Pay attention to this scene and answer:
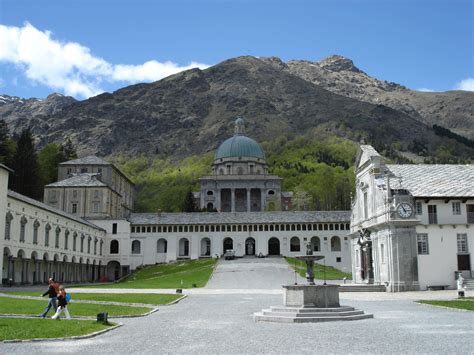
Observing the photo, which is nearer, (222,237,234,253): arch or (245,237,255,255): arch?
(245,237,255,255): arch

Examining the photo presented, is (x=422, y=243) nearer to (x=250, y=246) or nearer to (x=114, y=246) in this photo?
(x=250, y=246)

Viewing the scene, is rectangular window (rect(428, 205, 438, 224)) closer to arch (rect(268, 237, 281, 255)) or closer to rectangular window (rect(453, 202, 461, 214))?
rectangular window (rect(453, 202, 461, 214))

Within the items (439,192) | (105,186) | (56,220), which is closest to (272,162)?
(105,186)

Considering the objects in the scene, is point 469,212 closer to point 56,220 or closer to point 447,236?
point 447,236

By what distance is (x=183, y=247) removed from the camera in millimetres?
106938

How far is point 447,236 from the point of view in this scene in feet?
176

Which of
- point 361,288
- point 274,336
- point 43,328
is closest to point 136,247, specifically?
point 361,288

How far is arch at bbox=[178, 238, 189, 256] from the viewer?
348 feet

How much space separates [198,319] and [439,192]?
1422 inches

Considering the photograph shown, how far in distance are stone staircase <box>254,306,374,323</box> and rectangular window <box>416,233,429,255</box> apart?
28.9 m

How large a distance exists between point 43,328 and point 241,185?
127163mm

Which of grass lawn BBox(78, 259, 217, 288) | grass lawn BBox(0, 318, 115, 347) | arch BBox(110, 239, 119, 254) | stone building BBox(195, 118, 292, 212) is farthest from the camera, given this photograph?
stone building BBox(195, 118, 292, 212)

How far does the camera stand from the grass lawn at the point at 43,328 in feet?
62.3

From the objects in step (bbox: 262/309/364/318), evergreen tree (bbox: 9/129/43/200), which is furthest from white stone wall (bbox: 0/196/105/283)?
step (bbox: 262/309/364/318)
